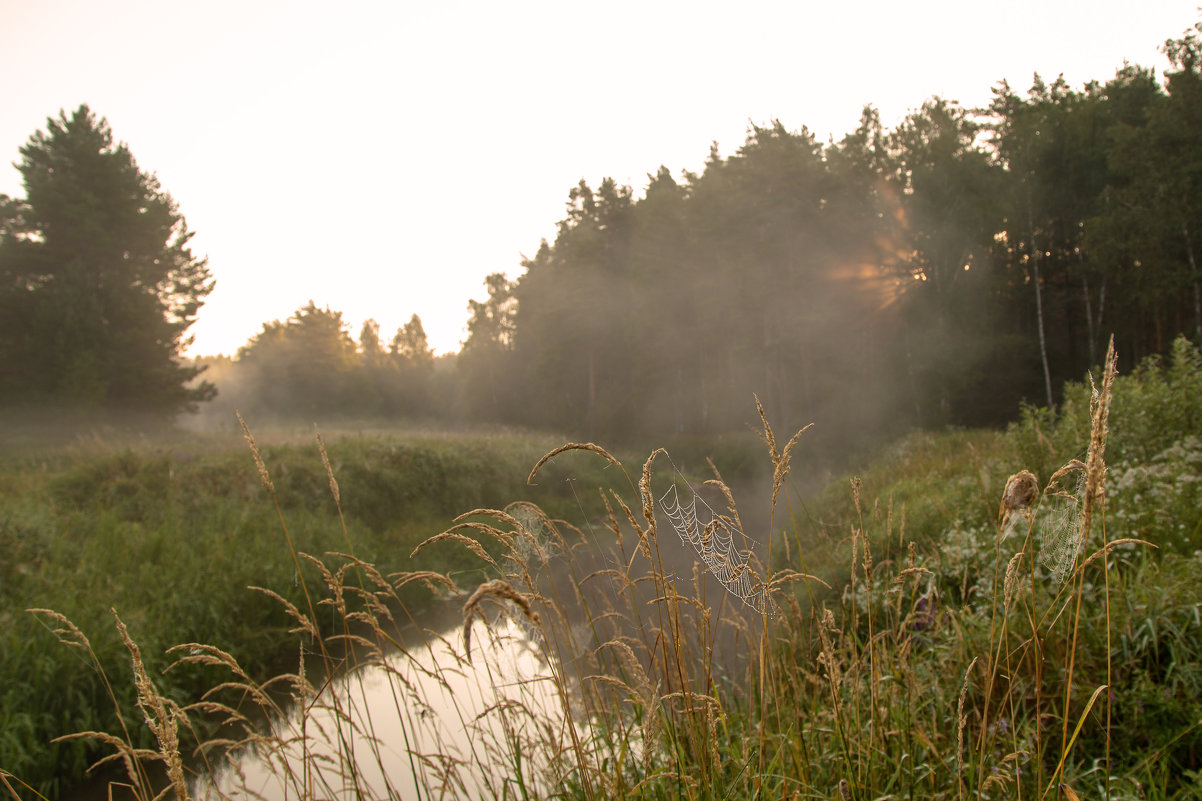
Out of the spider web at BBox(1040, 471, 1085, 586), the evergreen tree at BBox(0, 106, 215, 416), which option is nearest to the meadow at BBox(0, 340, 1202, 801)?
the spider web at BBox(1040, 471, 1085, 586)

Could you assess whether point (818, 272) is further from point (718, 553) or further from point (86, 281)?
point (86, 281)

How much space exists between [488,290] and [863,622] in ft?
113

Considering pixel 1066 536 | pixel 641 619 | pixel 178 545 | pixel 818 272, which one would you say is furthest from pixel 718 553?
pixel 818 272

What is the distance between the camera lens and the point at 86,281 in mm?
18031

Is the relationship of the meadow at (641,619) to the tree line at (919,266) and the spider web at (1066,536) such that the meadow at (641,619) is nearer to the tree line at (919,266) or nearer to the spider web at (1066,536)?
the spider web at (1066,536)

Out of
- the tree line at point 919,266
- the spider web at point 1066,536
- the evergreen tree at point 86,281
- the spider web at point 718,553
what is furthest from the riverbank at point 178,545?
the tree line at point 919,266

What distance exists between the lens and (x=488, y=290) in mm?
36562

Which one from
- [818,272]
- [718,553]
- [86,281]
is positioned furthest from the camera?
[818,272]

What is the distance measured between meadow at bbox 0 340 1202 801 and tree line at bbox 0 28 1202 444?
37.4ft

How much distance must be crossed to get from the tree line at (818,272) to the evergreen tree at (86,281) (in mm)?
68

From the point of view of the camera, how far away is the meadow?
1572 millimetres

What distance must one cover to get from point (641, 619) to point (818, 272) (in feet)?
67.3

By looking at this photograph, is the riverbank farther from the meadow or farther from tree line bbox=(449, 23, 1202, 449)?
tree line bbox=(449, 23, 1202, 449)

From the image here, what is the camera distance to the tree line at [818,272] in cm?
1758
